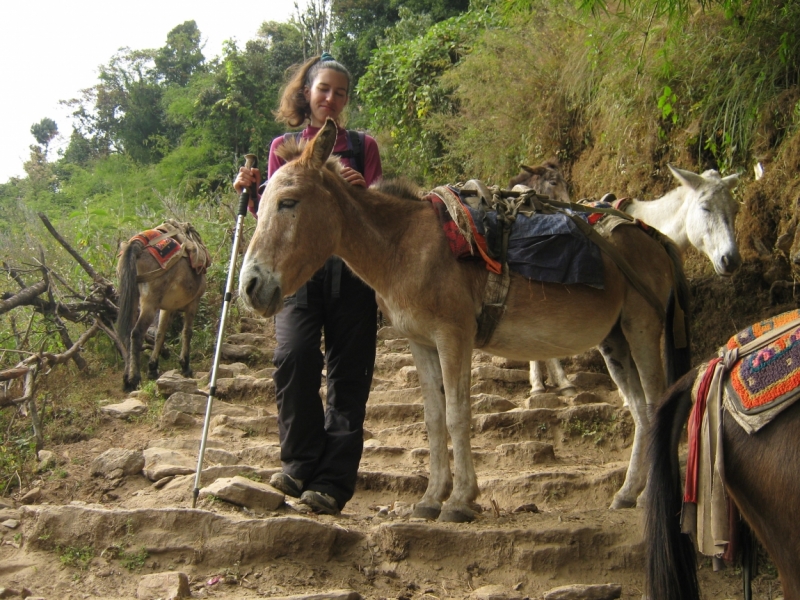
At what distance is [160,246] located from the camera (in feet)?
31.0

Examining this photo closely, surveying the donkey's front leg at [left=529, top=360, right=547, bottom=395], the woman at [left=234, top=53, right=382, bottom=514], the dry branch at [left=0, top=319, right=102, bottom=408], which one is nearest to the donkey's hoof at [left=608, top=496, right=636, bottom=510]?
the woman at [left=234, top=53, right=382, bottom=514]

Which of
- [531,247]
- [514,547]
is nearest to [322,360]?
[531,247]

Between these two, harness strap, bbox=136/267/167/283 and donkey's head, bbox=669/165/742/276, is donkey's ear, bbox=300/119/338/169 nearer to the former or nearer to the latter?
donkey's head, bbox=669/165/742/276

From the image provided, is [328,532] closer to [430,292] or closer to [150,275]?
[430,292]

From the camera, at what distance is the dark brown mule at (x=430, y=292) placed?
381 centimetres

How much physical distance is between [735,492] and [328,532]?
6.94ft

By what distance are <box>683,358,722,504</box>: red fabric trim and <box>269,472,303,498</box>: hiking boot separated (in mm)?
2486

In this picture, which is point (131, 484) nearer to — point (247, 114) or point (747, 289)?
point (747, 289)

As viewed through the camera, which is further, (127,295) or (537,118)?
(537,118)

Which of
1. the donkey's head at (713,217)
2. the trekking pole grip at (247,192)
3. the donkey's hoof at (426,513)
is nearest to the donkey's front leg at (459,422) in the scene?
the donkey's hoof at (426,513)

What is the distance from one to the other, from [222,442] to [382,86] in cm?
1125

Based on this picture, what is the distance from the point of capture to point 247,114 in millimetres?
23453

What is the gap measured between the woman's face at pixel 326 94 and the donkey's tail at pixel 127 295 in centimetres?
524

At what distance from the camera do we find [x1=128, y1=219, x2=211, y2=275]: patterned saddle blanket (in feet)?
30.8
